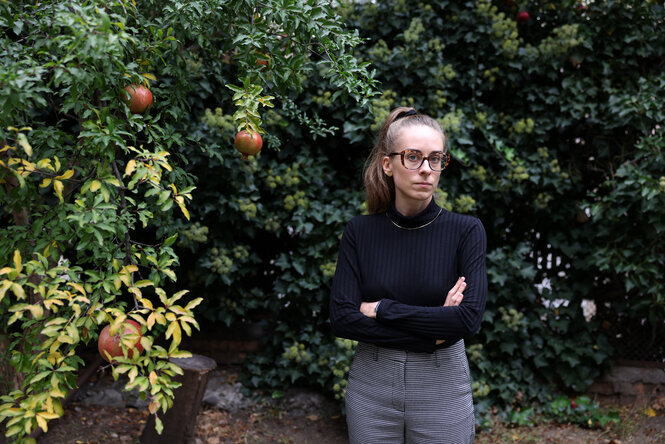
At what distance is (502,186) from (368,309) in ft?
6.95

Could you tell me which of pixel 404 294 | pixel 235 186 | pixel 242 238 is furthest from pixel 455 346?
pixel 242 238

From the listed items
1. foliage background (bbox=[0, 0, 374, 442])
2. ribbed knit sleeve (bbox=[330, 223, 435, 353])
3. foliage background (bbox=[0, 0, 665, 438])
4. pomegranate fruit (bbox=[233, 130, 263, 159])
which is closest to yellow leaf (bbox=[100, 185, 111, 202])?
foliage background (bbox=[0, 0, 374, 442])

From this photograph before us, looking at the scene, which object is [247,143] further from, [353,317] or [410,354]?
[410,354]

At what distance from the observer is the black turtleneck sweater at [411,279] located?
160cm

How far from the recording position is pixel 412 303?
5.50 ft

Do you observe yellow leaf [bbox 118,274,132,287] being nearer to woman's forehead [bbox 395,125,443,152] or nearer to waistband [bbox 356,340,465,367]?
waistband [bbox 356,340,465,367]

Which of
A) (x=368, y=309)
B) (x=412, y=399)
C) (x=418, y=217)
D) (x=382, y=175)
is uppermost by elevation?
(x=382, y=175)

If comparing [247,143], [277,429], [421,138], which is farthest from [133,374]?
[277,429]

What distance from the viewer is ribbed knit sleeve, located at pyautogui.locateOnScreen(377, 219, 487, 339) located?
158 cm

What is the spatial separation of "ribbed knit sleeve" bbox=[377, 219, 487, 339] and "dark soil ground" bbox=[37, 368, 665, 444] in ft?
6.61

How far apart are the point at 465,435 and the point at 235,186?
2119 millimetres

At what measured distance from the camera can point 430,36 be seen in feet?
11.9

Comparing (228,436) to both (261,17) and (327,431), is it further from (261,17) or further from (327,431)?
(261,17)

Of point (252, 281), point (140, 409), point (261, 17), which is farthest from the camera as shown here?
point (252, 281)
